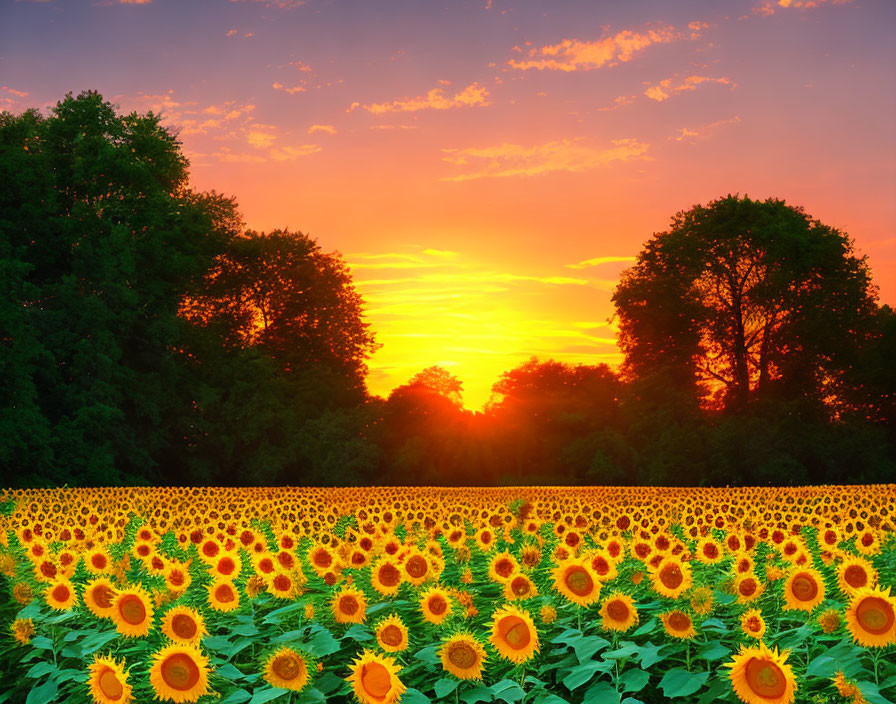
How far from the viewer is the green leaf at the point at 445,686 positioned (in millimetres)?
4883

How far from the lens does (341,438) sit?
35781 mm

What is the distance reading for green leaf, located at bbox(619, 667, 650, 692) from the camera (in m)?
4.89

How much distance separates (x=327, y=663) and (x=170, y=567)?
155cm

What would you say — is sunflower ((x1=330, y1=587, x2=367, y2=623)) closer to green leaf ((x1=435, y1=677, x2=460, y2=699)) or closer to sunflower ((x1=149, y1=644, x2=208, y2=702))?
green leaf ((x1=435, y1=677, x2=460, y2=699))

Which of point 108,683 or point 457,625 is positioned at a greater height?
point 457,625

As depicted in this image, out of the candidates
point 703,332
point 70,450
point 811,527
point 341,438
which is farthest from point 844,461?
point 70,450

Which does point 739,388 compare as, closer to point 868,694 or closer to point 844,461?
point 844,461

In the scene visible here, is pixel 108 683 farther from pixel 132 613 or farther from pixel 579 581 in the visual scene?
pixel 579 581

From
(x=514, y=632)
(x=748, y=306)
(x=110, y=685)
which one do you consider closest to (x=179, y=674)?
(x=110, y=685)

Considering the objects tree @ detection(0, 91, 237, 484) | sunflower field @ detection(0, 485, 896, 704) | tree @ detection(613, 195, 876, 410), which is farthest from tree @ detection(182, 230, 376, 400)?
sunflower field @ detection(0, 485, 896, 704)

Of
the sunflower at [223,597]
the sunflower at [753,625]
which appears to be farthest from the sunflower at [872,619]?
the sunflower at [223,597]

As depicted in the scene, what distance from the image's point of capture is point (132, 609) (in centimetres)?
559

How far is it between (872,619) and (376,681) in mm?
2575

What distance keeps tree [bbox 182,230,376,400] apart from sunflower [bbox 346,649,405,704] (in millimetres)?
36650
